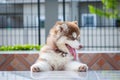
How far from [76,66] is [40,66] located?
1.15 feet

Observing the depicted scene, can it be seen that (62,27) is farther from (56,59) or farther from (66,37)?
(56,59)

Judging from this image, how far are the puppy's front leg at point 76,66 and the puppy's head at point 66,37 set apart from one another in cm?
13

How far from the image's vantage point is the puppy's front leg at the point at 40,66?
3515 millimetres

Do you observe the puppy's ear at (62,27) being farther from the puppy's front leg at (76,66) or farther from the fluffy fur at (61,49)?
the puppy's front leg at (76,66)

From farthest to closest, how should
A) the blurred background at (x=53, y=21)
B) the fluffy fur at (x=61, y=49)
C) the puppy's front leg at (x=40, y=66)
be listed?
the blurred background at (x=53, y=21) → the fluffy fur at (x=61, y=49) → the puppy's front leg at (x=40, y=66)

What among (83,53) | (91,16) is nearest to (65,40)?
(83,53)

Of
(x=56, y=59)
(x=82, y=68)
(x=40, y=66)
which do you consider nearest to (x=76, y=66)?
(x=82, y=68)

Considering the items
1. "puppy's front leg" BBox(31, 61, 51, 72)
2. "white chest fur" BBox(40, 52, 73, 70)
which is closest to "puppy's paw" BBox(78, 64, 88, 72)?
"white chest fur" BBox(40, 52, 73, 70)

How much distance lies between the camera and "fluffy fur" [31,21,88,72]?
3648 millimetres

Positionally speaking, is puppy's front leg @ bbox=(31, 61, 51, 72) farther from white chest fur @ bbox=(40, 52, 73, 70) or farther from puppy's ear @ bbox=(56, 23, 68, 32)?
puppy's ear @ bbox=(56, 23, 68, 32)

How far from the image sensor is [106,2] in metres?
15.8

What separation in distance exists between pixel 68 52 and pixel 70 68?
16 cm

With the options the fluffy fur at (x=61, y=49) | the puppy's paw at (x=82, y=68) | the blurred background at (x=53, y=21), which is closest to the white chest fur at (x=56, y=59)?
the fluffy fur at (x=61, y=49)

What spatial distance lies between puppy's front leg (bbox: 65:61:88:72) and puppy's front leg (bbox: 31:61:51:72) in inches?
7.5
